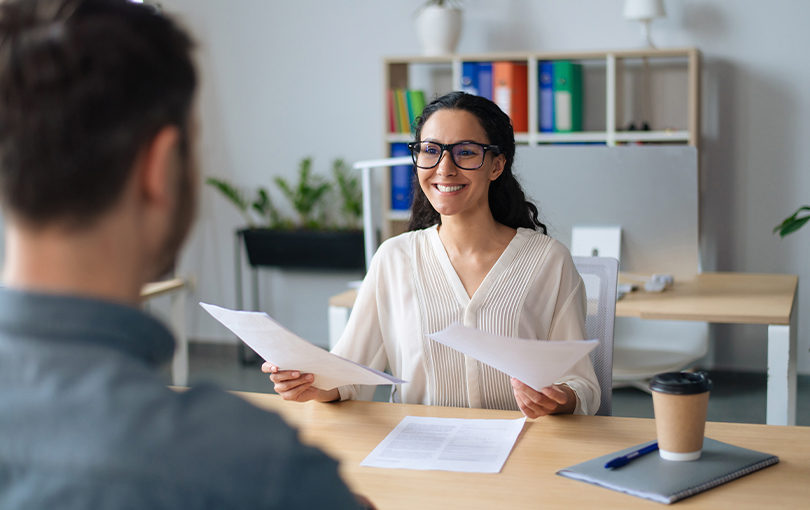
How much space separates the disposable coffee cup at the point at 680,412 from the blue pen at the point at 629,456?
3 centimetres

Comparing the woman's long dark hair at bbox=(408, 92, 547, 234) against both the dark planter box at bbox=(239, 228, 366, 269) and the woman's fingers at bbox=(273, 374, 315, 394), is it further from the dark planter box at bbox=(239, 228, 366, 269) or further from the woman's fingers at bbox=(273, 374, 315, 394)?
the dark planter box at bbox=(239, 228, 366, 269)

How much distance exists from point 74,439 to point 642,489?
2.63 feet

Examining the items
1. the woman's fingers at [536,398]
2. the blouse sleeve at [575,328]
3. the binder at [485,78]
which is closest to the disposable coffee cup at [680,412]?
the woman's fingers at [536,398]

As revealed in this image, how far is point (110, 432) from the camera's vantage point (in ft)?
1.49

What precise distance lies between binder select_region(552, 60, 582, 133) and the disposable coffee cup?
9.50ft

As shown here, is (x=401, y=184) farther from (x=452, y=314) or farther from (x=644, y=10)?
(x=452, y=314)

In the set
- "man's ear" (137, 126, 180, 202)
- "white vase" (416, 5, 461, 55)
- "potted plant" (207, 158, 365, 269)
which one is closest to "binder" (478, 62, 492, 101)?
"white vase" (416, 5, 461, 55)

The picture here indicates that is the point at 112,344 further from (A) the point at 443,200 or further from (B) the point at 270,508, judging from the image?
(A) the point at 443,200

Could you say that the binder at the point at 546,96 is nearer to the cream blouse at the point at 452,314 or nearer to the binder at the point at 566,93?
the binder at the point at 566,93

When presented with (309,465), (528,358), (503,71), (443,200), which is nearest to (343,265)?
(503,71)

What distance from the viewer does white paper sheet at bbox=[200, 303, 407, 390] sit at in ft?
3.96

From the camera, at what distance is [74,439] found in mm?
453

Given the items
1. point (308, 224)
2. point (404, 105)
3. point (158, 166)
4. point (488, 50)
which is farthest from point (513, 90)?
point (158, 166)

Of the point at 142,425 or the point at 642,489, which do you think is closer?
the point at 142,425
